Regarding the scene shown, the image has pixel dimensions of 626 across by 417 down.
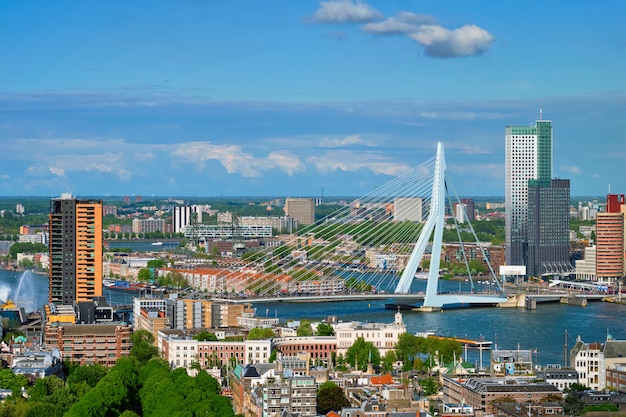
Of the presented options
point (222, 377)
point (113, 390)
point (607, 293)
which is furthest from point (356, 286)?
point (113, 390)

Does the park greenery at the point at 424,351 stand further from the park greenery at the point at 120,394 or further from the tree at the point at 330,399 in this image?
the tree at the point at 330,399

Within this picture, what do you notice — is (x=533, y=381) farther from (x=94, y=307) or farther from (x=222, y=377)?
(x=94, y=307)

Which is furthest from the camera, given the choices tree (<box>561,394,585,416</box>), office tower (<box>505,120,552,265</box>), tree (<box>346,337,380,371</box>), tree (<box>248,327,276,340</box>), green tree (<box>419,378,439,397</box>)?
office tower (<box>505,120,552,265</box>)

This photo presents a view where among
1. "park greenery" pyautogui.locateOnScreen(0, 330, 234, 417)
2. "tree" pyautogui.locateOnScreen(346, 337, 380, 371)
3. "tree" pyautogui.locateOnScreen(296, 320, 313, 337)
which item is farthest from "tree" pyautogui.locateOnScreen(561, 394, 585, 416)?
"tree" pyautogui.locateOnScreen(296, 320, 313, 337)

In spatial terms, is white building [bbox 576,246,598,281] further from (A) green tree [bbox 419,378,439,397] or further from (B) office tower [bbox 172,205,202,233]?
(B) office tower [bbox 172,205,202,233]

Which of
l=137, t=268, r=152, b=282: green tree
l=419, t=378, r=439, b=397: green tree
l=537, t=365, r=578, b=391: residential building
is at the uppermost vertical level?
l=137, t=268, r=152, b=282: green tree

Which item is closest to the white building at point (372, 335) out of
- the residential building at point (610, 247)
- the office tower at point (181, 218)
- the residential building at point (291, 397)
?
the residential building at point (291, 397)
